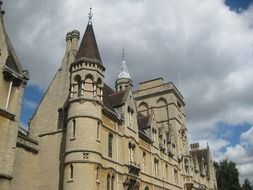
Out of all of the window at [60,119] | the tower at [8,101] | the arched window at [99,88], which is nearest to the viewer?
the tower at [8,101]

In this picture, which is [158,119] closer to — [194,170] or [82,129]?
[194,170]

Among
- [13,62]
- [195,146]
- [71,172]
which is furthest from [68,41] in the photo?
[195,146]

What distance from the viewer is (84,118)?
29703 millimetres

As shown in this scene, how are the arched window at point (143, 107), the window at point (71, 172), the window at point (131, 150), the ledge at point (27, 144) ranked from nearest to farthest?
1. the window at point (71, 172)
2. the ledge at point (27, 144)
3. the window at point (131, 150)
4. the arched window at point (143, 107)

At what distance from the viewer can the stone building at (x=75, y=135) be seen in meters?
23.7

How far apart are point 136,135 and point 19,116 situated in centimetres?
1740

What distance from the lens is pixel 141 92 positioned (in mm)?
63312

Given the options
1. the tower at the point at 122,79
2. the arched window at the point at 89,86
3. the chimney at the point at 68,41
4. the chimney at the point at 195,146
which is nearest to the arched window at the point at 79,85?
the arched window at the point at 89,86

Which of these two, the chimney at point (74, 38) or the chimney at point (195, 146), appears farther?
the chimney at point (195, 146)

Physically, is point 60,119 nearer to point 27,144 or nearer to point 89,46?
point 27,144

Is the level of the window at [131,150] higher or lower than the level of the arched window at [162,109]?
lower

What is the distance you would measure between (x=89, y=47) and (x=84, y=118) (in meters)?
7.91

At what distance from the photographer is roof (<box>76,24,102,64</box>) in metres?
32.7

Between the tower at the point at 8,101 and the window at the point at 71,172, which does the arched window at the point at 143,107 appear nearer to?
the window at the point at 71,172
